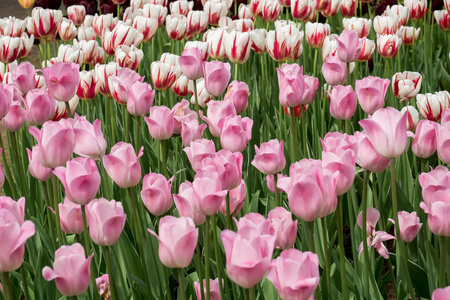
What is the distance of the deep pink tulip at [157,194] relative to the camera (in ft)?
4.50

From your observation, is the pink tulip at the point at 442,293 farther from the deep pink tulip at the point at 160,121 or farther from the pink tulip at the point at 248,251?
the deep pink tulip at the point at 160,121

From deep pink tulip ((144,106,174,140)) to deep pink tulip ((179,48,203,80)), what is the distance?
0.45m

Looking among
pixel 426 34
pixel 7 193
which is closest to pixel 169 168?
pixel 7 193

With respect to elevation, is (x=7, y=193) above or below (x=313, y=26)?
below

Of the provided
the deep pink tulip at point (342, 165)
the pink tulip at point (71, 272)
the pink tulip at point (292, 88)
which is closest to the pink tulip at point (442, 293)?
the deep pink tulip at point (342, 165)

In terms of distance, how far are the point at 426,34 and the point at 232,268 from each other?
11.3ft

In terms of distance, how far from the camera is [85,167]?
1322 mm

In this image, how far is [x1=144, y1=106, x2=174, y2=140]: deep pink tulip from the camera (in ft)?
5.78

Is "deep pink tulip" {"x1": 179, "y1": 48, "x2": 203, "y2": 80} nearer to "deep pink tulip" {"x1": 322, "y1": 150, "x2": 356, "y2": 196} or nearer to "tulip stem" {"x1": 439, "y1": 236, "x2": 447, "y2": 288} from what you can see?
"deep pink tulip" {"x1": 322, "y1": 150, "x2": 356, "y2": 196}

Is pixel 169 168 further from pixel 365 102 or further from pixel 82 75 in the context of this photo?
pixel 365 102

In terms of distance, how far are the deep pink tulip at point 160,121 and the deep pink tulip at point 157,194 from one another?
387 millimetres

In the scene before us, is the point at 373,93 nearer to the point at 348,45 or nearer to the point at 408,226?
the point at 408,226

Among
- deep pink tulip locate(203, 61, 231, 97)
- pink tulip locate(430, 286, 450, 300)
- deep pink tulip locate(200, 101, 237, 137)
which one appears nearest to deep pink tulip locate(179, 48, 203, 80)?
deep pink tulip locate(203, 61, 231, 97)

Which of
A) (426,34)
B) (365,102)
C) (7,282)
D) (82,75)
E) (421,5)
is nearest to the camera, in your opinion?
(7,282)
